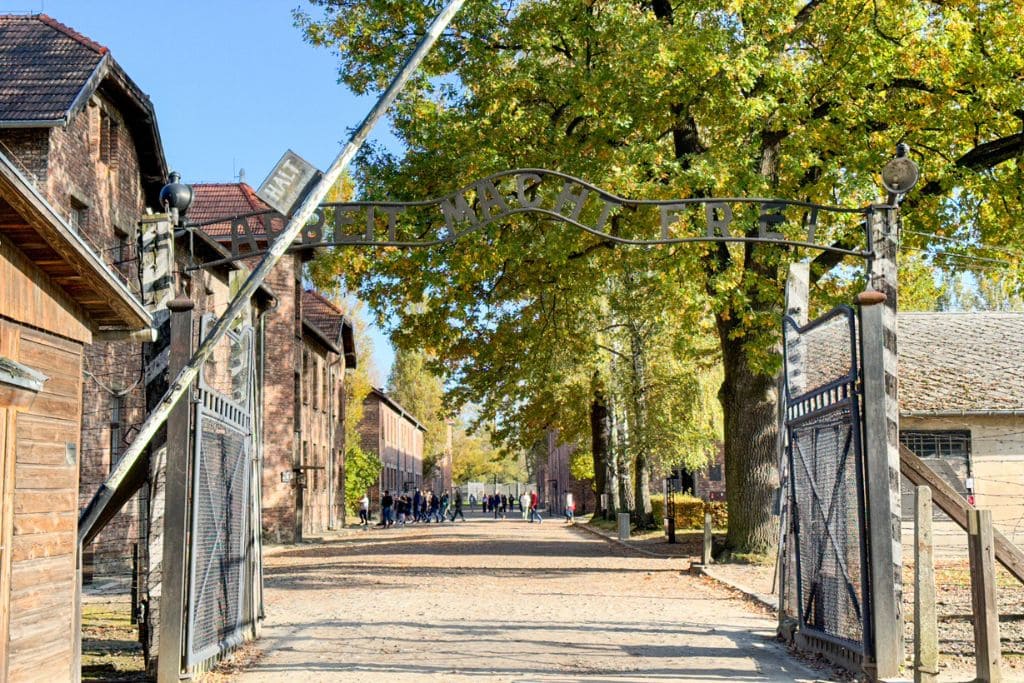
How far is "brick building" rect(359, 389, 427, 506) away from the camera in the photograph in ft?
258

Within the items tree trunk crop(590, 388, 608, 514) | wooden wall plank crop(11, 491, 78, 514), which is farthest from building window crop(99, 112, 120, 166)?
tree trunk crop(590, 388, 608, 514)

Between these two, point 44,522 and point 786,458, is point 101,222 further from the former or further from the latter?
point 44,522

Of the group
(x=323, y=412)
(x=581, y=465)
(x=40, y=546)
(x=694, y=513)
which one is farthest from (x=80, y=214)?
(x=581, y=465)

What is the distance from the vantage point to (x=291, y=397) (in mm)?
39625

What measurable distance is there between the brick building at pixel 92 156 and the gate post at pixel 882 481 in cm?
1406

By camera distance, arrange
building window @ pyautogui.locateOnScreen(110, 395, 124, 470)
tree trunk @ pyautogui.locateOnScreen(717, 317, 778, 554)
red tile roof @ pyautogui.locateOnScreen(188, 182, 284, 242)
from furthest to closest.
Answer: red tile roof @ pyautogui.locateOnScreen(188, 182, 284, 242), building window @ pyautogui.locateOnScreen(110, 395, 124, 470), tree trunk @ pyautogui.locateOnScreen(717, 317, 778, 554)

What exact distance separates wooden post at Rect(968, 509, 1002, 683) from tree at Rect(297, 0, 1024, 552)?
33.5 feet

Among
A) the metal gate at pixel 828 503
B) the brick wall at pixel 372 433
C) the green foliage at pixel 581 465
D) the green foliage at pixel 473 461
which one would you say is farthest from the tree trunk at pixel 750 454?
the green foliage at pixel 473 461

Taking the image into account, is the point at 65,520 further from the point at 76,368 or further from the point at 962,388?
the point at 962,388

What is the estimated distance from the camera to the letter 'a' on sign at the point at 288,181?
9414 mm

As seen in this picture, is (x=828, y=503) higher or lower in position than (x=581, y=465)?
lower

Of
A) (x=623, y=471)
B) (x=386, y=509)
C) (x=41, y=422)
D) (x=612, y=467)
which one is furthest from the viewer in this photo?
(x=386, y=509)

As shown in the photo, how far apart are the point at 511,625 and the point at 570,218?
5312 millimetres

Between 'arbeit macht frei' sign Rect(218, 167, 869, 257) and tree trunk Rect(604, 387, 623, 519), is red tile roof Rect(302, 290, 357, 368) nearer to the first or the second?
tree trunk Rect(604, 387, 623, 519)
